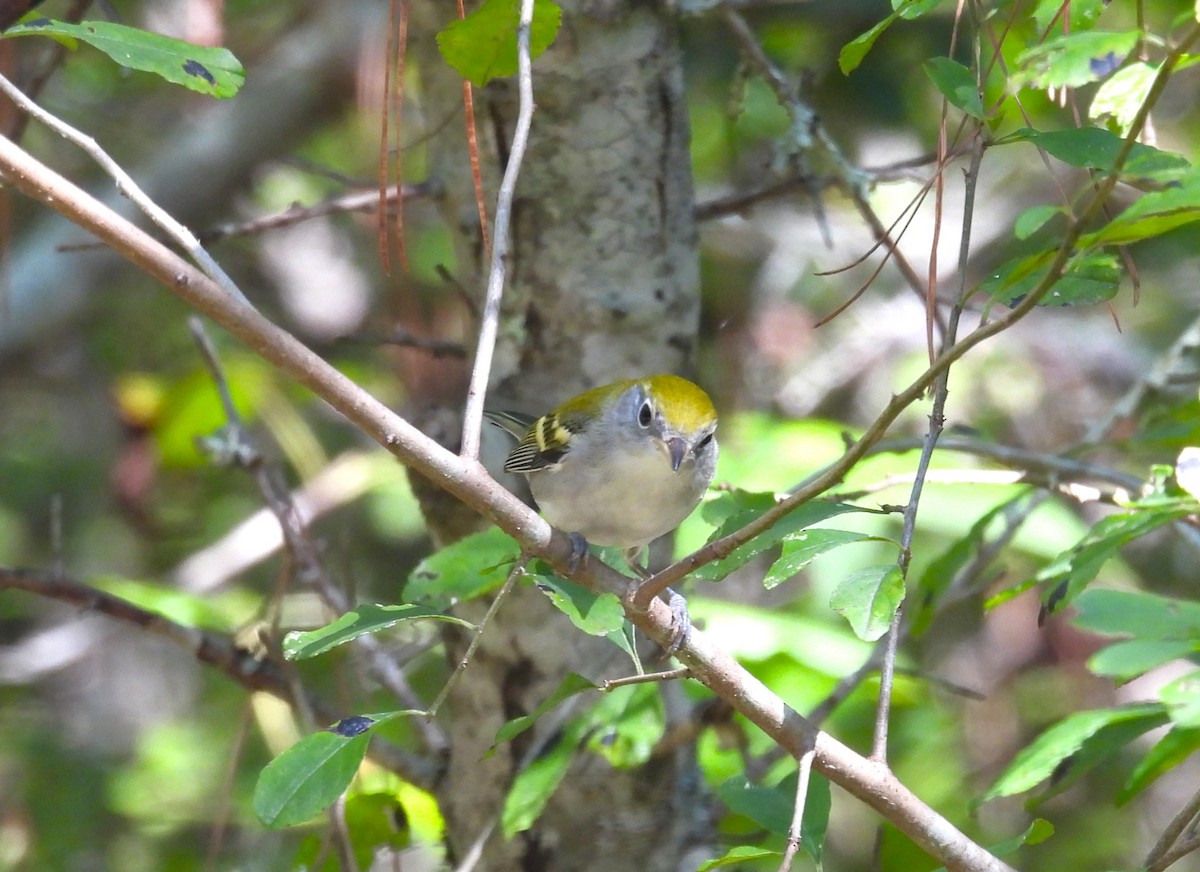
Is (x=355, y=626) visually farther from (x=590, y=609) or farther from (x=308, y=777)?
(x=590, y=609)

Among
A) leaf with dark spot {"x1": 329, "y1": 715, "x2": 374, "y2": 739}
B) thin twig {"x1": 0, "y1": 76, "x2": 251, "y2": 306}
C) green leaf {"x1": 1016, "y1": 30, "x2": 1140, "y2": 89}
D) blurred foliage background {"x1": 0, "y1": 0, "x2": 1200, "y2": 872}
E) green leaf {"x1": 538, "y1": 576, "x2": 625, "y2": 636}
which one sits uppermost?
blurred foliage background {"x1": 0, "y1": 0, "x2": 1200, "y2": 872}

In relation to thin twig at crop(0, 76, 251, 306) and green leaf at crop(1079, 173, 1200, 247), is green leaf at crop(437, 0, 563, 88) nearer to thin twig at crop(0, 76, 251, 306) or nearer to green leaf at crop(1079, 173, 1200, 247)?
thin twig at crop(0, 76, 251, 306)

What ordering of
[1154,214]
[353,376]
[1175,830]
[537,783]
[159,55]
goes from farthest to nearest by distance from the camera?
1. [353,376]
2. [537,783]
3. [1175,830]
4. [159,55]
5. [1154,214]

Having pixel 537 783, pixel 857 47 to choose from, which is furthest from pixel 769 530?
pixel 537 783

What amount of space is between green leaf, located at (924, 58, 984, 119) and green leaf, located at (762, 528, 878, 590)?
0.54 m

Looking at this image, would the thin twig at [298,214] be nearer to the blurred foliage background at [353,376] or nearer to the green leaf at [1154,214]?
the blurred foliage background at [353,376]

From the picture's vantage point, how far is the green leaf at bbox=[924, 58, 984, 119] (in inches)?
59.7

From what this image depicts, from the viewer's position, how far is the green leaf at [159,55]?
4.91ft

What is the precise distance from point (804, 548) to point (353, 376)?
Result: 3794 millimetres

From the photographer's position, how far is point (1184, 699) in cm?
122

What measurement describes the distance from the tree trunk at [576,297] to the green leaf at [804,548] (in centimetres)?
100

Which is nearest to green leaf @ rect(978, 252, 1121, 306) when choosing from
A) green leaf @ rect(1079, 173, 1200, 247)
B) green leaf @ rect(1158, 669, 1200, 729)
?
green leaf @ rect(1079, 173, 1200, 247)

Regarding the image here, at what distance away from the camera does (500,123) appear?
241 centimetres

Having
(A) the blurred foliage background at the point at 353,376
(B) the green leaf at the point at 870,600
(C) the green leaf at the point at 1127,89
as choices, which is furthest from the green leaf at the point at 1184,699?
(A) the blurred foliage background at the point at 353,376
